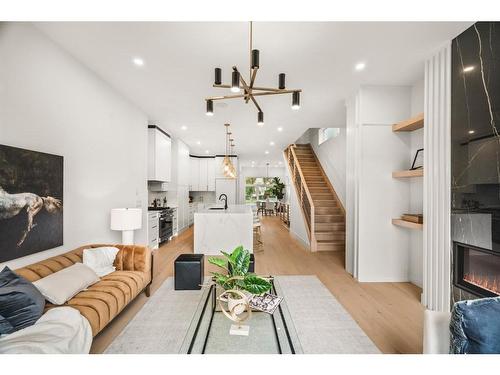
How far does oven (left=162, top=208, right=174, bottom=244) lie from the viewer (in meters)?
5.75

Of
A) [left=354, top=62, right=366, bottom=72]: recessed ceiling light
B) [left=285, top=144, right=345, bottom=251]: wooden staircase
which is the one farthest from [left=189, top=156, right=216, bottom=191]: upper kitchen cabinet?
[left=354, top=62, right=366, bottom=72]: recessed ceiling light

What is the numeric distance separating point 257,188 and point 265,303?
12.0 meters

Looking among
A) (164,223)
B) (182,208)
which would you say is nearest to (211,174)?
(182,208)

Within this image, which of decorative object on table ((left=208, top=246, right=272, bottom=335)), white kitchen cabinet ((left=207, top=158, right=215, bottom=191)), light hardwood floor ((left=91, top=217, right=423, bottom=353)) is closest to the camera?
decorative object on table ((left=208, top=246, right=272, bottom=335))

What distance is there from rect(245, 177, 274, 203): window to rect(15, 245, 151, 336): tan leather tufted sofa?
1088 centimetres

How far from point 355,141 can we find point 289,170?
174 inches

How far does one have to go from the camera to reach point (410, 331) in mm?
2361

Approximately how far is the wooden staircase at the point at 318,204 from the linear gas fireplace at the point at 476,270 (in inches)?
126

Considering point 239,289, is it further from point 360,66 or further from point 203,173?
point 203,173

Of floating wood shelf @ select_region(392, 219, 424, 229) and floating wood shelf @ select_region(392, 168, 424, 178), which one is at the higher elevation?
floating wood shelf @ select_region(392, 168, 424, 178)

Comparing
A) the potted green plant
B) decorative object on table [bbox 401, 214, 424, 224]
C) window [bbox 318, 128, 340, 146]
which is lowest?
the potted green plant

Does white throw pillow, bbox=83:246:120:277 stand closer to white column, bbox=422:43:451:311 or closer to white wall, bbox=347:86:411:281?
white wall, bbox=347:86:411:281

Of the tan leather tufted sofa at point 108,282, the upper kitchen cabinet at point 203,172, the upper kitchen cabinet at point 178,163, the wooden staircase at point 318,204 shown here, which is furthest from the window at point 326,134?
the tan leather tufted sofa at point 108,282
